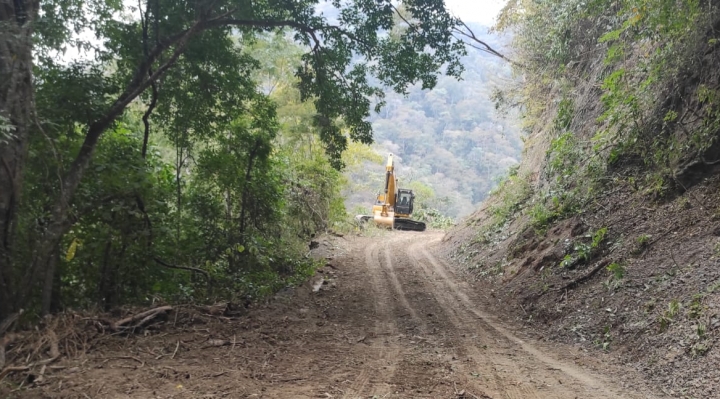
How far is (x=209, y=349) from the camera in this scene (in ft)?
20.2

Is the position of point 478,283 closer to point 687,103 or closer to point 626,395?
point 687,103

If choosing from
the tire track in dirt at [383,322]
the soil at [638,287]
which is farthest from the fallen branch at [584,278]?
the tire track in dirt at [383,322]

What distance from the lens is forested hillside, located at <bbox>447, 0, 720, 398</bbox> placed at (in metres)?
5.91

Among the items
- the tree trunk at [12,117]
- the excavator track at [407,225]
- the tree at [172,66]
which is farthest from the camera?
the excavator track at [407,225]

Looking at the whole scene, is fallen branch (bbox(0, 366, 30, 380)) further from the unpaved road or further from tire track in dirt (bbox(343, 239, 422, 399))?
tire track in dirt (bbox(343, 239, 422, 399))

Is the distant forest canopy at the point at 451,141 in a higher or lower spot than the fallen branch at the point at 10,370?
higher

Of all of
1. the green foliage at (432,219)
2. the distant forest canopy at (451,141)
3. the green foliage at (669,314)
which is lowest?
the green foliage at (669,314)

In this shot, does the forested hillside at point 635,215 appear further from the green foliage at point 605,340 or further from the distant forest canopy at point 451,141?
the distant forest canopy at point 451,141

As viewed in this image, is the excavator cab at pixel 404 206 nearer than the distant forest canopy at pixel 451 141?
Yes

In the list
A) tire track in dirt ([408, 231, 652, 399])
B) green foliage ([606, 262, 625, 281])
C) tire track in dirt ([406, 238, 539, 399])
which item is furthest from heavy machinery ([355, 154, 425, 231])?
green foliage ([606, 262, 625, 281])

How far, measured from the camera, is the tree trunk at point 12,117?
217 inches

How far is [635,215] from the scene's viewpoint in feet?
28.3

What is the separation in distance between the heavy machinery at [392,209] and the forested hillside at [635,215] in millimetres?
13046

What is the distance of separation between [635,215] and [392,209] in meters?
20.2
